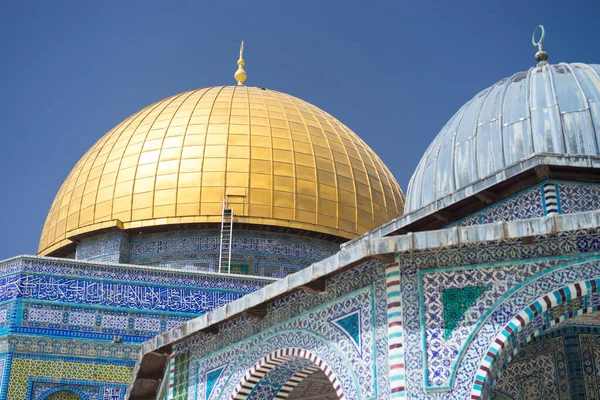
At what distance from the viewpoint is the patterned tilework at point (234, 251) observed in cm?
1450

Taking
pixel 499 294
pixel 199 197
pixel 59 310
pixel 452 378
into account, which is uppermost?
pixel 199 197

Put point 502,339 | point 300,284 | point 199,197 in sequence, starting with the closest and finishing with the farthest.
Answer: point 502,339, point 300,284, point 199,197

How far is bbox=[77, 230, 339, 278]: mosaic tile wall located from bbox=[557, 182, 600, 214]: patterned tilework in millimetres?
6992

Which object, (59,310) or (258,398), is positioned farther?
(59,310)

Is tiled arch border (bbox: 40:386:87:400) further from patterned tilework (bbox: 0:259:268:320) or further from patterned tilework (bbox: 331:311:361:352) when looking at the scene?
patterned tilework (bbox: 331:311:361:352)

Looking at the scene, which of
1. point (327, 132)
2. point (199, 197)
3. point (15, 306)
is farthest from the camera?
point (327, 132)

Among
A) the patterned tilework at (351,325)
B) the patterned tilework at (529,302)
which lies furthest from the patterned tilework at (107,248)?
the patterned tilework at (529,302)

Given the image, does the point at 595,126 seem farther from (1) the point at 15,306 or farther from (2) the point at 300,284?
(1) the point at 15,306

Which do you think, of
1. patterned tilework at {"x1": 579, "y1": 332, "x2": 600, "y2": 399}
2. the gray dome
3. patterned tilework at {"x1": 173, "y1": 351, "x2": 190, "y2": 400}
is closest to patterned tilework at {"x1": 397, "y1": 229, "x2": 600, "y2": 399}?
the gray dome

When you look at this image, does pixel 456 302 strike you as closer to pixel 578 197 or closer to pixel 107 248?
pixel 578 197

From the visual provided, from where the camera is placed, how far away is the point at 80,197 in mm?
15875

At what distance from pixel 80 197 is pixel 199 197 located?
2.33 meters

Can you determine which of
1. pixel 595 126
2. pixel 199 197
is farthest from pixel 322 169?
pixel 595 126

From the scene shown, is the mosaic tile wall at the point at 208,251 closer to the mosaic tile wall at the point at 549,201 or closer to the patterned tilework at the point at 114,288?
the patterned tilework at the point at 114,288
